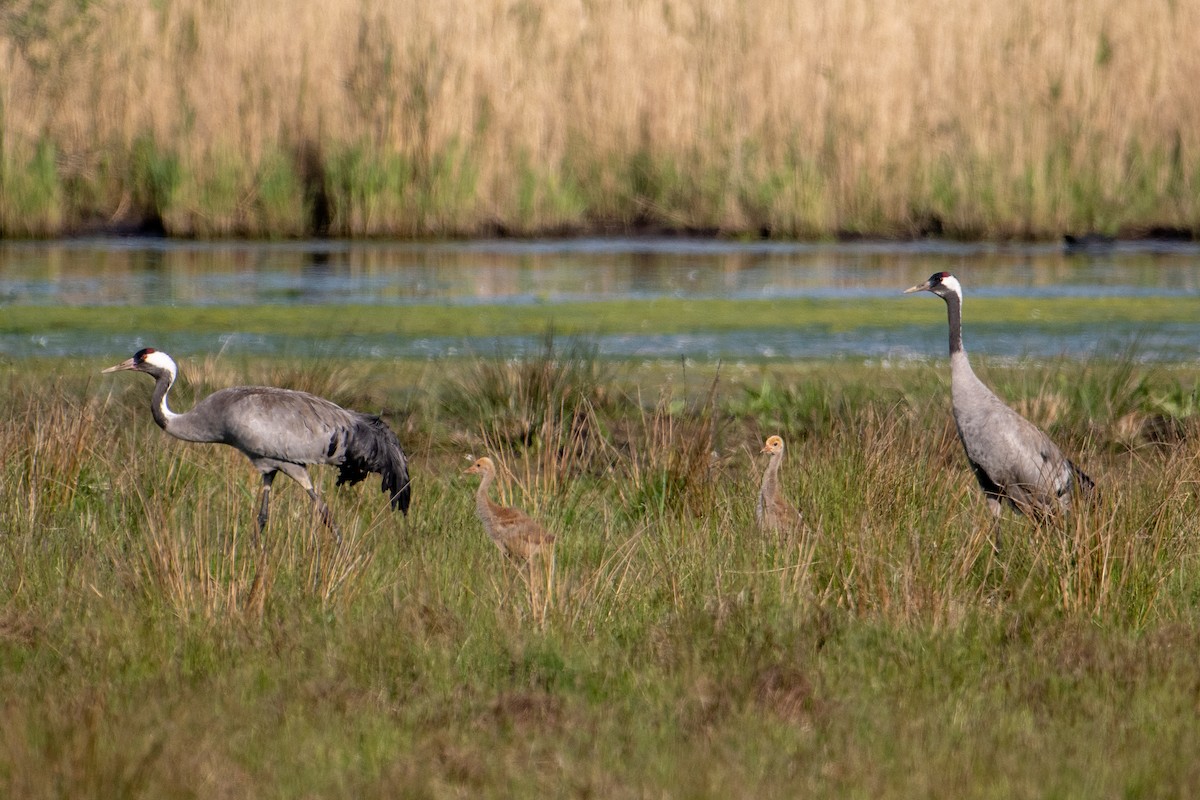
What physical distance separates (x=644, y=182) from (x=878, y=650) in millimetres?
13264

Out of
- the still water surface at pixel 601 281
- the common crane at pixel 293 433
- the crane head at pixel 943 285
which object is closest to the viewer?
the common crane at pixel 293 433

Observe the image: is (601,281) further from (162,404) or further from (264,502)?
(264,502)

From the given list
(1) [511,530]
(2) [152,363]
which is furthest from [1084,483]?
(2) [152,363]

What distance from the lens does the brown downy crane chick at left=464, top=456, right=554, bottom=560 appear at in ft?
20.8

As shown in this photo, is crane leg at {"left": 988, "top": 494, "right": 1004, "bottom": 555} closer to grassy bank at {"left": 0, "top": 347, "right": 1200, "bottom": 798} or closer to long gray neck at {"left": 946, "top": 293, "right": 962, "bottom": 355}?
grassy bank at {"left": 0, "top": 347, "right": 1200, "bottom": 798}

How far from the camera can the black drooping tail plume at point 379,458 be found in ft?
23.8

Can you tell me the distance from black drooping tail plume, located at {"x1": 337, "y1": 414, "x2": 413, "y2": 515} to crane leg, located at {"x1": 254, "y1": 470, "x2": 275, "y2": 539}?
35cm

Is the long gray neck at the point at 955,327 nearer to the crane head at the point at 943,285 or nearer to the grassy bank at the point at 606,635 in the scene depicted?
the crane head at the point at 943,285

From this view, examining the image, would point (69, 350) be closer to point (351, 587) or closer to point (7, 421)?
point (7, 421)

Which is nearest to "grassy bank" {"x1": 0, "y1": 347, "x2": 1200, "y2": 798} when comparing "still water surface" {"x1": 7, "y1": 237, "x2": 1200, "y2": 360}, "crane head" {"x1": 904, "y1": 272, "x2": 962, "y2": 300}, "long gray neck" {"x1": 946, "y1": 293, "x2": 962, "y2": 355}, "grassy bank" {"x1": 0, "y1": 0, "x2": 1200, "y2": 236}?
"long gray neck" {"x1": 946, "y1": 293, "x2": 962, "y2": 355}

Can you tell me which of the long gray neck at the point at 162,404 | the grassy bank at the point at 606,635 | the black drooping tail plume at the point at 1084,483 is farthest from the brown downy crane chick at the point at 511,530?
the black drooping tail plume at the point at 1084,483

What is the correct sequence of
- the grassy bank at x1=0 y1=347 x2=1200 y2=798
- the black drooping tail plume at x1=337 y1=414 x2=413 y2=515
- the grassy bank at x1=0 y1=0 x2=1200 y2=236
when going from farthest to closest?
the grassy bank at x1=0 y1=0 x2=1200 y2=236 → the black drooping tail plume at x1=337 y1=414 x2=413 y2=515 → the grassy bank at x1=0 y1=347 x2=1200 y2=798

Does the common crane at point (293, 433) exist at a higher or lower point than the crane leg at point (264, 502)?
higher

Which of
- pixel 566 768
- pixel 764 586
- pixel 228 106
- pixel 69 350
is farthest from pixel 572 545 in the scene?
pixel 228 106
